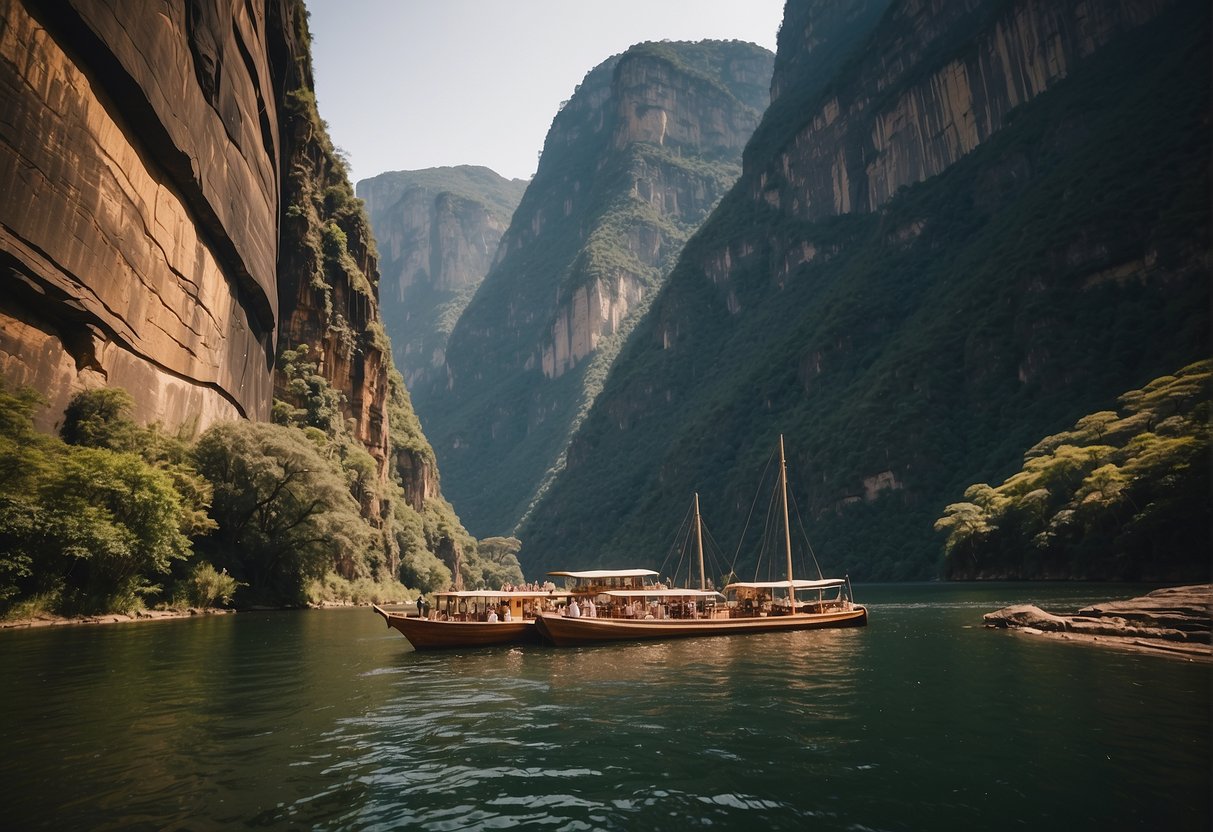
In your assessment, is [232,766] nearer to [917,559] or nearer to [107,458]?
[107,458]

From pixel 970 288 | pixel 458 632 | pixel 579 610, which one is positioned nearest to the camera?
pixel 458 632

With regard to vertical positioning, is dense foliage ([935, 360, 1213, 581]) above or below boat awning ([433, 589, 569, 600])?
above

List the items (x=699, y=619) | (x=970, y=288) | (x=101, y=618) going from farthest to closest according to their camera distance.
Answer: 1. (x=970, y=288)
2. (x=699, y=619)
3. (x=101, y=618)

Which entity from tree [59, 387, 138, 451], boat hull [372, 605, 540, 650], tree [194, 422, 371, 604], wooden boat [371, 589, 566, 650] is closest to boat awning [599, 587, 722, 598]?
wooden boat [371, 589, 566, 650]

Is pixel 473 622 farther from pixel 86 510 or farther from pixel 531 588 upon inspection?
pixel 86 510

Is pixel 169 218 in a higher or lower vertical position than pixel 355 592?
higher

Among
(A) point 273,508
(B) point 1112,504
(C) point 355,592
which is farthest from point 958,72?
(A) point 273,508

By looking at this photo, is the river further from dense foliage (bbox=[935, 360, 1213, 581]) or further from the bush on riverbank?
the bush on riverbank

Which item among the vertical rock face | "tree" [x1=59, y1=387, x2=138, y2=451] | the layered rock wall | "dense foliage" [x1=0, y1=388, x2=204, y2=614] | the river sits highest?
the layered rock wall

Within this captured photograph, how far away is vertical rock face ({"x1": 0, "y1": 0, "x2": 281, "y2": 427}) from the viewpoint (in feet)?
102

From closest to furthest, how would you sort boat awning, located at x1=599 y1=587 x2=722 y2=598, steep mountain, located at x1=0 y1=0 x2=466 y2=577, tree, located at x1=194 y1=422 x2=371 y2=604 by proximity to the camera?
steep mountain, located at x1=0 y1=0 x2=466 y2=577
boat awning, located at x1=599 y1=587 x2=722 y2=598
tree, located at x1=194 y1=422 x2=371 y2=604

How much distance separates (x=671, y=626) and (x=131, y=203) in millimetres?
38339

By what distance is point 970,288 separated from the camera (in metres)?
129

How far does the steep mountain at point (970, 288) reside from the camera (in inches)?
3915
